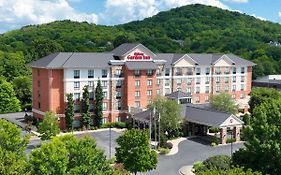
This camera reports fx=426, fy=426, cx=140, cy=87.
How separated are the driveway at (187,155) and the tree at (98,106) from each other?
47.3 ft

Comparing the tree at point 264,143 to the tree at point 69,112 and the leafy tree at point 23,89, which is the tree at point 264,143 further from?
the leafy tree at point 23,89

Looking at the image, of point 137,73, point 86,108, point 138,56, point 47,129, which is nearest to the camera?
point 47,129

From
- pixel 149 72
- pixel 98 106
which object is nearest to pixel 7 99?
pixel 98 106

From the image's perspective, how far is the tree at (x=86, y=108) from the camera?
61.7 metres

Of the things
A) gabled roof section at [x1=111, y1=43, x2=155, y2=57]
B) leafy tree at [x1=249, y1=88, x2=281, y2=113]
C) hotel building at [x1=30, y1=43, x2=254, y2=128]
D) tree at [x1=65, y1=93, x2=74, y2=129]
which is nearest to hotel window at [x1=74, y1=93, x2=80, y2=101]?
hotel building at [x1=30, y1=43, x2=254, y2=128]

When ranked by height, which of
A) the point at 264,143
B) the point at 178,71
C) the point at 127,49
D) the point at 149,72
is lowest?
the point at 264,143

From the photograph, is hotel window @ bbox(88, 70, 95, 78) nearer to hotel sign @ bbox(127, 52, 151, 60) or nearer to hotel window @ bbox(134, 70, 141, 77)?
hotel sign @ bbox(127, 52, 151, 60)

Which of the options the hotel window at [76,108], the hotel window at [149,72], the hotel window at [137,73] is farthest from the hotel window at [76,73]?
the hotel window at [149,72]

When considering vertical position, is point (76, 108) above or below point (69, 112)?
above

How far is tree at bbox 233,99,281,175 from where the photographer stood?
35.3 m

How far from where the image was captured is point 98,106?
63219 millimetres

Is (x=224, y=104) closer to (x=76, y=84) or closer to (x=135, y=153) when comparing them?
(x=76, y=84)

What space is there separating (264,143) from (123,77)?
33.8m

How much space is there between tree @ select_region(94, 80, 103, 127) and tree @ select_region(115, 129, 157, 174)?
26.6 meters
